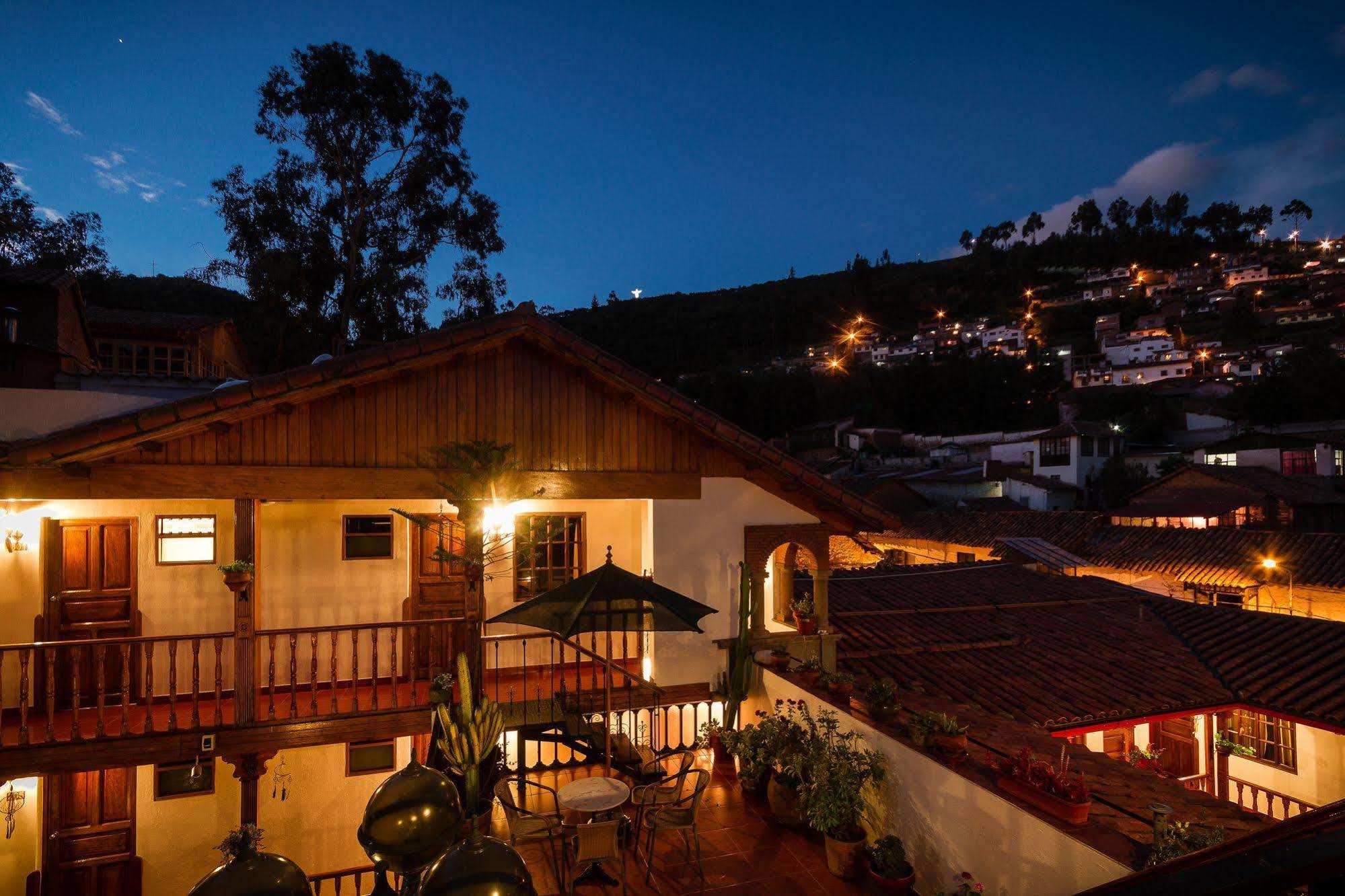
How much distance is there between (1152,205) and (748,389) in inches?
3820

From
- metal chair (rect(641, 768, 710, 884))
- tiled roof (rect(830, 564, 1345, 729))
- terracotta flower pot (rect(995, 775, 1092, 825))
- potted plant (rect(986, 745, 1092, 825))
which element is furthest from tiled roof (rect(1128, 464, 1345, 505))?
metal chair (rect(641, 768, 710, 884))

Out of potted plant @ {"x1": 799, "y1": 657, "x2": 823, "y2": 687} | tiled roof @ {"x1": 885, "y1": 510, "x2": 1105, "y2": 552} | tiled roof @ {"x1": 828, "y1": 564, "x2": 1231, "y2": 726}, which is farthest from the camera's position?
tiled roof @ {"x1": 885, "y1": 510, "x2": 1105, "y2": 552}

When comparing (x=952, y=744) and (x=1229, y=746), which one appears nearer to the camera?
(x=952, y=744)

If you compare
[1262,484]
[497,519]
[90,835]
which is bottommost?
[90,835]

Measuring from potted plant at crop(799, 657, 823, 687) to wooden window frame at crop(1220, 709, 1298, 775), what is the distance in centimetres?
678

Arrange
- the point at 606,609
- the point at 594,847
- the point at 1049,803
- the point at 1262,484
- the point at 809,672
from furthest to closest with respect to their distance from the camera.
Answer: the point at 1262,484, the point at 809,672, the point at 606,609, the point at 594,847, the point at 1049,803

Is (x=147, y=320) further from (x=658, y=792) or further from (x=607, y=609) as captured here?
(x=658, y=792)

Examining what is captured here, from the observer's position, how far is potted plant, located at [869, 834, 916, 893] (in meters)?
6.07

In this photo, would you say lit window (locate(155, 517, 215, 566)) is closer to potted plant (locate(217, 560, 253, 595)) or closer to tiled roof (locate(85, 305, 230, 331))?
potted plant (locate(217, 560, 253, 595))

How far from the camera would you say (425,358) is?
27.2 feet

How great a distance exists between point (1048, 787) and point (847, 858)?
2156 mm

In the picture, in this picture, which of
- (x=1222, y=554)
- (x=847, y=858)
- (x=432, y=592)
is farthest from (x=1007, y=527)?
(x=847, y=858)

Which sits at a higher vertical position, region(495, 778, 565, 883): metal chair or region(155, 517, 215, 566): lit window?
region(155, 517, 215, 566): lit window

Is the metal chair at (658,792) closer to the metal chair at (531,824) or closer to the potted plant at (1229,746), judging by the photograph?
the metal chair at (531,824)
